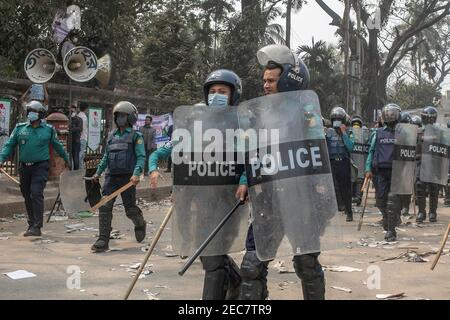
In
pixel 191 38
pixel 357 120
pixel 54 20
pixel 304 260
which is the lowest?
pixel 304 260

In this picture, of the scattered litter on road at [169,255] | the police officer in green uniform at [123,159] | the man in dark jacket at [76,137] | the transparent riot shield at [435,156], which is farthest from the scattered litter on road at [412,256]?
the man in dark jacket at [76,137]

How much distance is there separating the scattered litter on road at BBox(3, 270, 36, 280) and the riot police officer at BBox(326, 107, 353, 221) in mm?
5569

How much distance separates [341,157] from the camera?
9.71m

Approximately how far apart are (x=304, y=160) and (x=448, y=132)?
664 centimetres

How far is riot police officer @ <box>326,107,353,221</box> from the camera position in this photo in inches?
379

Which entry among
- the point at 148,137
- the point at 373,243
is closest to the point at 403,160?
the point at 373,243

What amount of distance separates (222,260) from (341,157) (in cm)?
637

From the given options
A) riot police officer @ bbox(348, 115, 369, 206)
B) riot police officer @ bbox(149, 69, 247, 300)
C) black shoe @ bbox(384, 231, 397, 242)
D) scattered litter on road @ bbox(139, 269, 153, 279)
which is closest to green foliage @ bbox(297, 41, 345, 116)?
riot police officer @ bbox(348, 115, 369, 206)

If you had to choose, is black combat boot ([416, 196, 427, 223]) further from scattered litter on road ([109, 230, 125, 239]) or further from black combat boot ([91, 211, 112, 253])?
black combat boot ([91, 211, 112, 253])

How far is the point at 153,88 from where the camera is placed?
23.0 m

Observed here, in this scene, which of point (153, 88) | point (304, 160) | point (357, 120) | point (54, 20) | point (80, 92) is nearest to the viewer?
point (304, 160)
